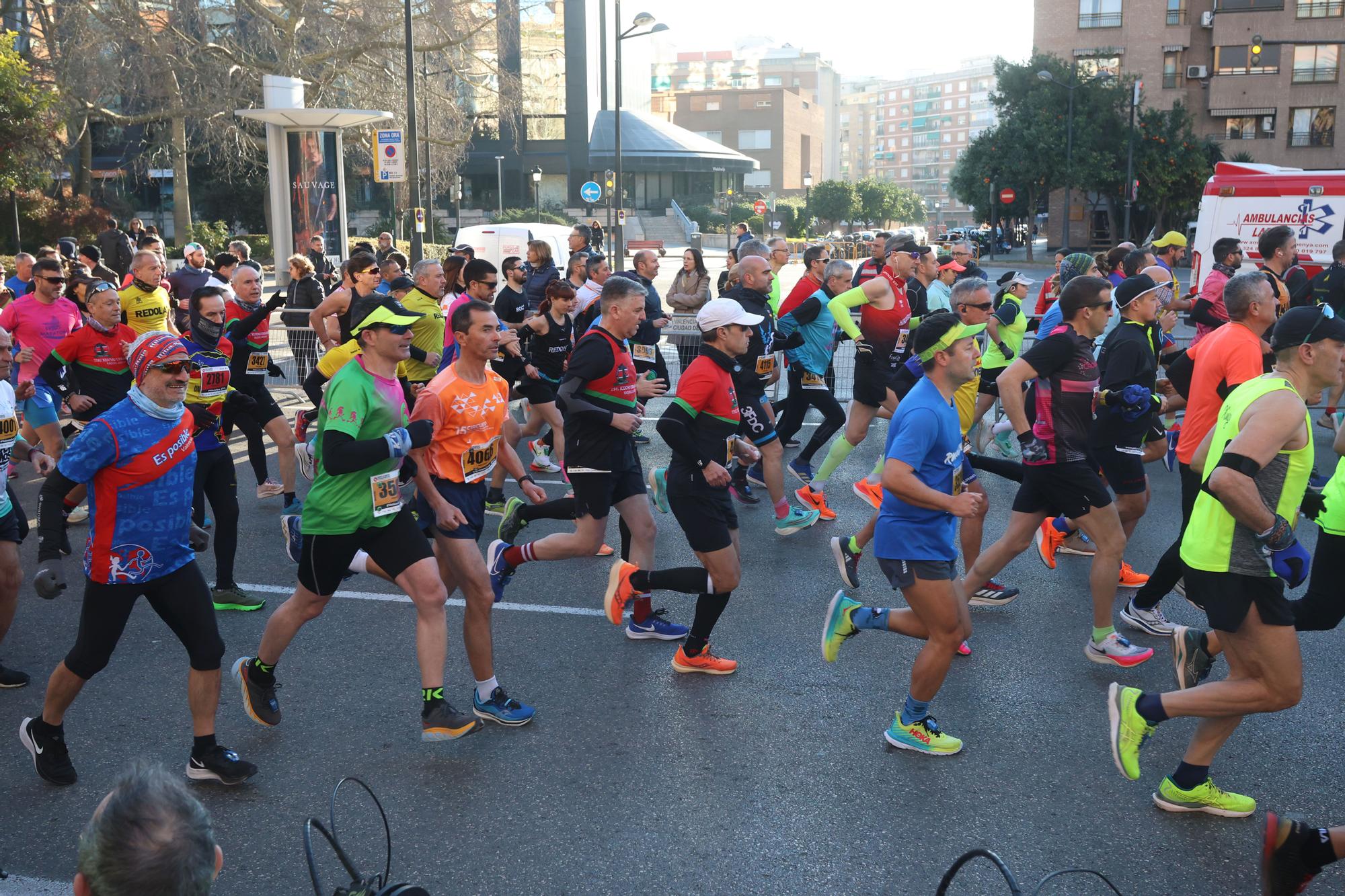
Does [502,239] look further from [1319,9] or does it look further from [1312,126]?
[1319,9]

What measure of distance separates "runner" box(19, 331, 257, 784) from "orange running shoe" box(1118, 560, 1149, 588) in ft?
17.1

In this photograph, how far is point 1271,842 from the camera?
3.54m

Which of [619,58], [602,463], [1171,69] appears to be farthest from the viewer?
[1171,69]

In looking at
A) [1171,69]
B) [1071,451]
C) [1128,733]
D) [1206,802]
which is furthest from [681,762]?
[1171,69]

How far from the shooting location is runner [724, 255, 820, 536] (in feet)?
26.8

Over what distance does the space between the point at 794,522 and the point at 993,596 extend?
6.50ft

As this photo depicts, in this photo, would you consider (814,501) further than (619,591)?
Yes

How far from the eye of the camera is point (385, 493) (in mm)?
4684

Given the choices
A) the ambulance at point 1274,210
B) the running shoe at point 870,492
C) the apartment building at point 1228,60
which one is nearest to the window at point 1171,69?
the apartment building at point 1228,60

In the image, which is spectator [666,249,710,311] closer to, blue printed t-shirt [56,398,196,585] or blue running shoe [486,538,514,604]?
blue running shoe [486,538,514,604]

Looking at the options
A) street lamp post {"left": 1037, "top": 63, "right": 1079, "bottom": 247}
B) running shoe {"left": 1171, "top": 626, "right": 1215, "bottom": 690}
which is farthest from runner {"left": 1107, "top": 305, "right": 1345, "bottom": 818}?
street lamp post {"left": 1037, "top": 63, "right": 1079, "bottom": 247}

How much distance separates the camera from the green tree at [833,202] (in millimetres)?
75625

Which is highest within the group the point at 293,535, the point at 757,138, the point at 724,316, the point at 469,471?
the point at 757,138

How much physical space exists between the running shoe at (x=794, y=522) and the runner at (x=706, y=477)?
264 cm
